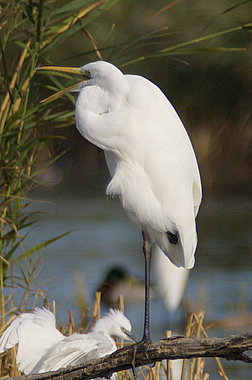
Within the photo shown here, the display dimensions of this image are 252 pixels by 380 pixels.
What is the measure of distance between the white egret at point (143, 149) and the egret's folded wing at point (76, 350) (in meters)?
0.31

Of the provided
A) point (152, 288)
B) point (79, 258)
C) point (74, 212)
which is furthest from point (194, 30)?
point (152, 288)

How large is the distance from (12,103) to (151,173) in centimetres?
72

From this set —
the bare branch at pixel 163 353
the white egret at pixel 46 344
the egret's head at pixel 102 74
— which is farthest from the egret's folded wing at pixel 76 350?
the egret's head at pixel 102 74

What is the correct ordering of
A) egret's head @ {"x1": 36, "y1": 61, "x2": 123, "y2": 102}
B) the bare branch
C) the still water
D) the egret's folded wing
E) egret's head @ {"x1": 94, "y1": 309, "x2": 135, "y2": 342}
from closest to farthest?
the bare branch < egret's head @ {"x1": 36, "y1": 61, "x2": 123, "y2": 102} < the egret's folded wing < egret's head @ {"x1": 94, "y1": 309, "x2": 135, "y2": 342} < the still water

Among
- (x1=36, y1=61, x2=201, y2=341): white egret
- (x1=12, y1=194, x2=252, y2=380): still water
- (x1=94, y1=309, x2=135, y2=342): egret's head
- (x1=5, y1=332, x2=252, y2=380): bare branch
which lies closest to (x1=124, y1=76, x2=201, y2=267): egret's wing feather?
(x1=36, y1=61, x2=201, y2=341): white egret

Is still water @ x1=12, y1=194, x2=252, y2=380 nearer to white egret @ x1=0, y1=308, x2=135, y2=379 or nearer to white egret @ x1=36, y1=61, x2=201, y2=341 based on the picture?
white egret @ x1=0, y1=308, x2=135, y2=379

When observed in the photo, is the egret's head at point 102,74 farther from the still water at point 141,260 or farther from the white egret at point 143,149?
the still water at point 141,260

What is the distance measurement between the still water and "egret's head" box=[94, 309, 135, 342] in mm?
374

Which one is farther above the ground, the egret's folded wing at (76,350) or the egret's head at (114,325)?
the egret's head at (114,325)

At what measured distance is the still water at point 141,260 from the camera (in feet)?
13.7

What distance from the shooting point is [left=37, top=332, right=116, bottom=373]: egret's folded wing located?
2.18m

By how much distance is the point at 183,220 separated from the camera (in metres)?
2.05

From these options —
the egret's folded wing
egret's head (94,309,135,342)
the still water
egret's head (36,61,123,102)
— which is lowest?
the egret's folded wing

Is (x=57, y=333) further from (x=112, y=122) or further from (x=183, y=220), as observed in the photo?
(x=112, y=122)
